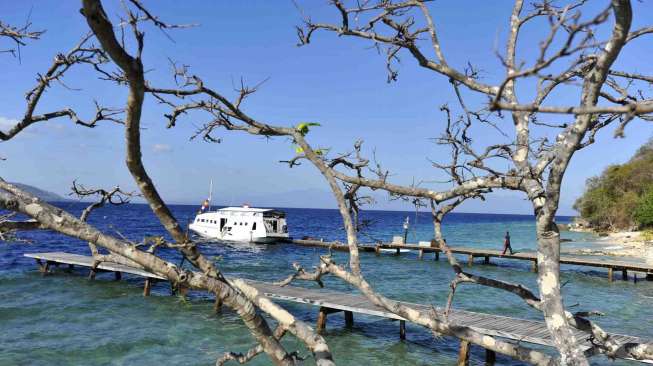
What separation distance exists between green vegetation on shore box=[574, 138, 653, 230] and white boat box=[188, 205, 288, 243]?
122ft

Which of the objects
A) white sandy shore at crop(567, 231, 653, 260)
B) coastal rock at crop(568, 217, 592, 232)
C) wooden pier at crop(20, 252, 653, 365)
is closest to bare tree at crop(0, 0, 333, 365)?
wooden pier at crop(20, 252, 653, 365)

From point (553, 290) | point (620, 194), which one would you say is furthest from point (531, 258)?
point (620, 194)

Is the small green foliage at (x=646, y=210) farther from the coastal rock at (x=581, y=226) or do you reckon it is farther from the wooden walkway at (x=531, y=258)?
the coastal rock at (x=581, y=226)

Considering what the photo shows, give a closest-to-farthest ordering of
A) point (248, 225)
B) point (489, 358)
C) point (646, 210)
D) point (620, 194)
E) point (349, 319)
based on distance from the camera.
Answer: point (489, 358)
point (349, 319)
point (248, 225)
point (646, 210)
point (620, 194)

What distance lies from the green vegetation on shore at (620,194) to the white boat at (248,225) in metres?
37.1

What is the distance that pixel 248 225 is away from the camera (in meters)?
49.1

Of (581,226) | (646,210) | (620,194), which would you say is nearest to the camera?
(646,210)

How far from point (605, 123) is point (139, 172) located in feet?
13.6

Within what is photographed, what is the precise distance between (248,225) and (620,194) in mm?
49563

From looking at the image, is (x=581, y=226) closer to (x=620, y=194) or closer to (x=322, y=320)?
(x=620, y=194)

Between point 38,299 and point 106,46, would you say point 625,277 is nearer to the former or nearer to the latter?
point 38,299

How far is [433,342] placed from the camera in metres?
14.9

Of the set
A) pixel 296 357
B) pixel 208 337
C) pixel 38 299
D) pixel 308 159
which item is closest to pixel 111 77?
pixel 308 159

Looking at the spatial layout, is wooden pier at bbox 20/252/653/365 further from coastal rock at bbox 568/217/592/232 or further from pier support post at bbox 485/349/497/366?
coastal rock at bbox 568/217/592/232
